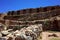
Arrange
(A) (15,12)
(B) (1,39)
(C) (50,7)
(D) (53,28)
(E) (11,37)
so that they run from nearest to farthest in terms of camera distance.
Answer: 1. (B) (1,39)
2. (E) (11,37)
3. (D) (53,28)
4. (C) (50,7)
5. (A) (15,12)

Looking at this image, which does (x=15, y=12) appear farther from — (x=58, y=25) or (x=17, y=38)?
(x=17, y=38)

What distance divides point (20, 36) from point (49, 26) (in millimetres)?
16406

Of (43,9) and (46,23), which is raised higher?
(43,9)

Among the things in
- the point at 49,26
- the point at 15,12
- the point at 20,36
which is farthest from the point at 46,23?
the point at 15,12

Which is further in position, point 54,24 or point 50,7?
point 50,7

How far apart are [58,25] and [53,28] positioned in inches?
38.1

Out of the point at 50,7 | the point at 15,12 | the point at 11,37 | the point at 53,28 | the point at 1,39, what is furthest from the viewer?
the point at 15,12

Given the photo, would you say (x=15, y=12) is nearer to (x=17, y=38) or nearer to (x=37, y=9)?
(x=37, y=9)

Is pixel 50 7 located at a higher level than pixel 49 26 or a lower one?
higher

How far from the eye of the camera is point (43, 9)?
169 ft

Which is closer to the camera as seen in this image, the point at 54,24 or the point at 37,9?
the point at 54,24

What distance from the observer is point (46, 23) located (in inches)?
889

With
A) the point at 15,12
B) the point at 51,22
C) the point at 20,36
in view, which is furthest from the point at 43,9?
the point at 20,36

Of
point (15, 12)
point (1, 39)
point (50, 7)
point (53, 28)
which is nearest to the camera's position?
point (1, 39)
